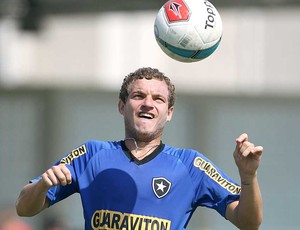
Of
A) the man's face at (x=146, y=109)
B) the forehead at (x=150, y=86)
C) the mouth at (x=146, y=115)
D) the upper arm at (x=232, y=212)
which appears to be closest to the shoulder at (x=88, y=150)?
the man's face at (x=146, y=109)

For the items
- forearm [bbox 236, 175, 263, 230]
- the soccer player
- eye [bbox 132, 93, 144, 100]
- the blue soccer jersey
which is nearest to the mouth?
the soccer player

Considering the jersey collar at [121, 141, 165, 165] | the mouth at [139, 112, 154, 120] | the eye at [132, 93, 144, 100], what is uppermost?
the eye at [132, 93, 144, 100]

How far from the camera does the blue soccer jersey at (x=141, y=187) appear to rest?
23.1ft

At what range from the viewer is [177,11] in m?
7.89

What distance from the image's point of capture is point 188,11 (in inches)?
308

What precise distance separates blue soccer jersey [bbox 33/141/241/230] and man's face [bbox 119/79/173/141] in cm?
16

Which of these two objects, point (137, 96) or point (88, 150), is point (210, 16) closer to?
point (137, 96)

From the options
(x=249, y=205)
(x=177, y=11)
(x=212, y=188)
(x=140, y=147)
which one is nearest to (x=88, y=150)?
(x=140, y=147)

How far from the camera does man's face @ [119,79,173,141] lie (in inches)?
286

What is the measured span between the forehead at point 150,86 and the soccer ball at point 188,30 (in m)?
0.45

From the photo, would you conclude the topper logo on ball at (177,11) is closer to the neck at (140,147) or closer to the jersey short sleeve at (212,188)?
the neck at (140,147)

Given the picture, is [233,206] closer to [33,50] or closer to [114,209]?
[114,209]

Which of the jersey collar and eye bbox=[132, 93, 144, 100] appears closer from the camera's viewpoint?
the jersey collar

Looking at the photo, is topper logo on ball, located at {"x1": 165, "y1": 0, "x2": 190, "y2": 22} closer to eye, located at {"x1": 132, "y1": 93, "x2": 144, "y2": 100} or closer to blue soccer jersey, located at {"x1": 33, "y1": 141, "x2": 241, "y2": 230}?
eye, located at {"x1": 132, "y1": 93, "x2": 144, "y2": 100}
